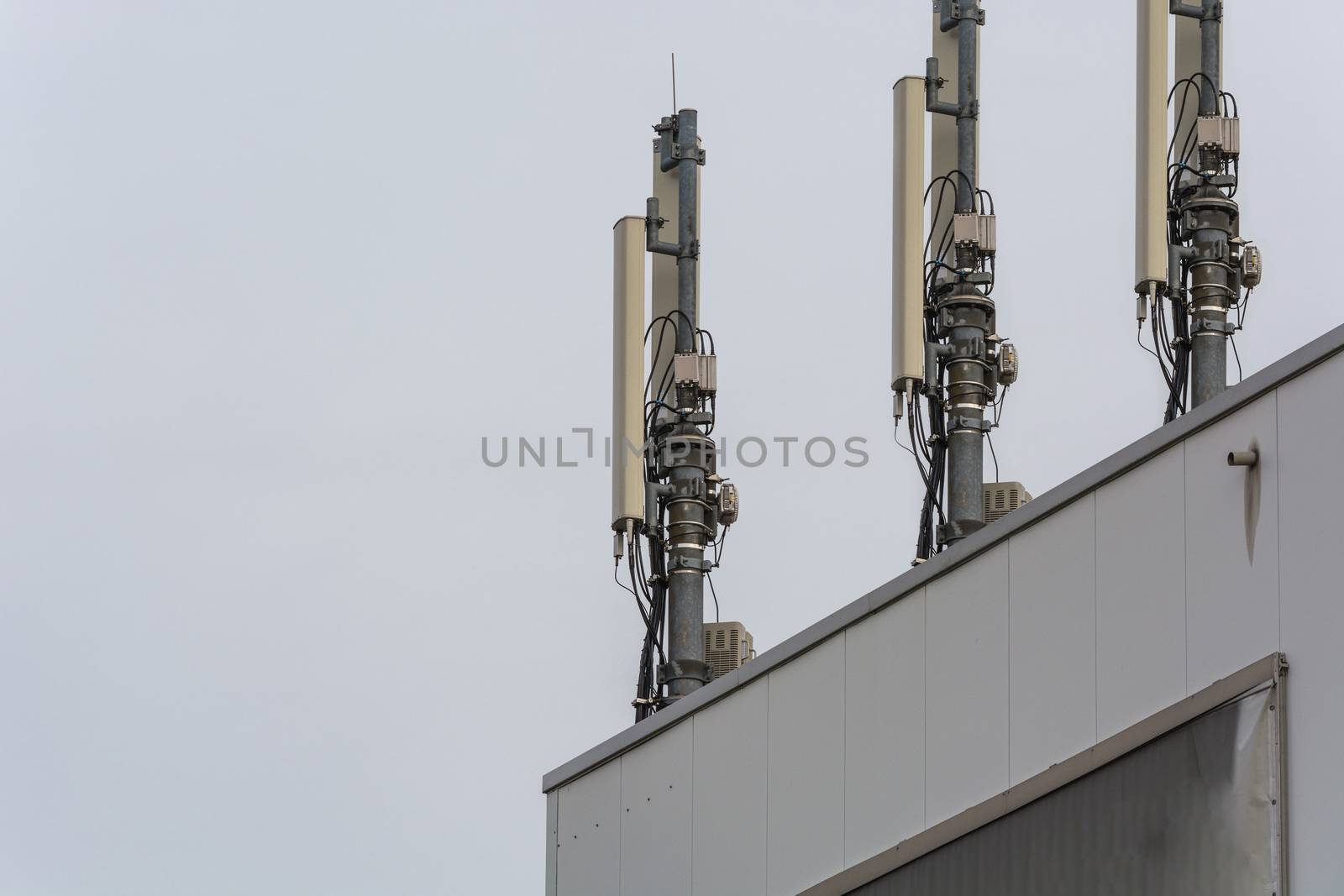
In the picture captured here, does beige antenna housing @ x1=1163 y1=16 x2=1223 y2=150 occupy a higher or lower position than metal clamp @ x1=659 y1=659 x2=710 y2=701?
higher

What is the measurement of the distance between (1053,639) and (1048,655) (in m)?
0.10

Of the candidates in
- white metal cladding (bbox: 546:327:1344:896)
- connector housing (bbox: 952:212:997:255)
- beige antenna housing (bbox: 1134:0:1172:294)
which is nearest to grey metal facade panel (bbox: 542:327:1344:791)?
white metal cladding (bbox: 546:327:1344:896)

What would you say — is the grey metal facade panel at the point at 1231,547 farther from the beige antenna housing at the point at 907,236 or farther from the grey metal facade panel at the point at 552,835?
the beige antenna housing at the point at 907,236

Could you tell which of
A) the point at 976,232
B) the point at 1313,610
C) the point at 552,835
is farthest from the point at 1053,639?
the point at 976,232

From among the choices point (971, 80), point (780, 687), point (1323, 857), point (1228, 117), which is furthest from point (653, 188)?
point (1323, 857)

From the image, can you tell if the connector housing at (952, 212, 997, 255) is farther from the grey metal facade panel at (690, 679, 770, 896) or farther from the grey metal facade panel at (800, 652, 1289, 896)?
the grey metal facade panel at (800, 652, 1289, 896)

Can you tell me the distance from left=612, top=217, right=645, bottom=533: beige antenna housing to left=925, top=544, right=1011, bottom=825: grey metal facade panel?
8532 millimetres

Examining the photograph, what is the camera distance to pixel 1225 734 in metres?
14.2

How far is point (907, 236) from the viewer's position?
87.7 feet

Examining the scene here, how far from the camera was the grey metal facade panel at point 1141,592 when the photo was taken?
14.9 m

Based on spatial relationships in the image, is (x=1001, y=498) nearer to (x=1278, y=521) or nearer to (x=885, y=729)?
(x=885, y=729)

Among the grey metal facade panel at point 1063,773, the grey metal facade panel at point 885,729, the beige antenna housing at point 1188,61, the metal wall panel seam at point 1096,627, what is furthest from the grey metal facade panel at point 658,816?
the beige antenna housing at point 1188,61

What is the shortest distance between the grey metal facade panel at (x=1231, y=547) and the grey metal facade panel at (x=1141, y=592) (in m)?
0.11

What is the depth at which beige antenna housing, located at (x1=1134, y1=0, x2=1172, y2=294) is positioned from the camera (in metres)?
27.8
